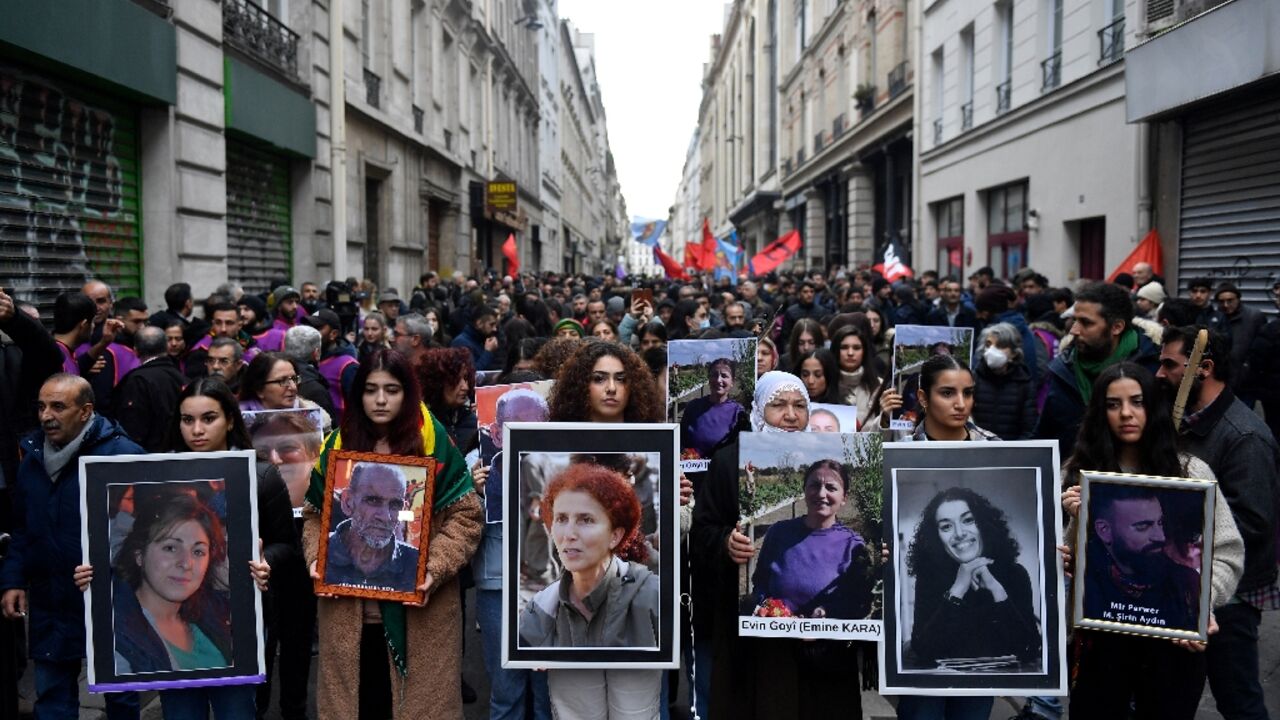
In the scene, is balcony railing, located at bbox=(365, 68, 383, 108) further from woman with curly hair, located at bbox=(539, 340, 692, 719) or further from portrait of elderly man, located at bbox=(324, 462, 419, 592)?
portrait of elderly man, located at bbox=(324, 462, 419, 592)

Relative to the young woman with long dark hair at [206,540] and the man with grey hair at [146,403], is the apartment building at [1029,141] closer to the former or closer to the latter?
the man with grey hair at [146,403]

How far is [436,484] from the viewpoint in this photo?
4.15m

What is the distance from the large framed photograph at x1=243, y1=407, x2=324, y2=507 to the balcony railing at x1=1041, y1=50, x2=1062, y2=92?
1527cm

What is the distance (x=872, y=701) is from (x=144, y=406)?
4267mm

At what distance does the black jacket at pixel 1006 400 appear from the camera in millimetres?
6844

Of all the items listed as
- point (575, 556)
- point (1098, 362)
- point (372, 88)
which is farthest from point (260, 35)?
point (575, 556)

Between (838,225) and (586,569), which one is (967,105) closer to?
(838,225)

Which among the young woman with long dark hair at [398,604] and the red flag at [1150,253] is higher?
the red flag at [1150,253]

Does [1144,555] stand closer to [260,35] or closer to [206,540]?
[206,540]

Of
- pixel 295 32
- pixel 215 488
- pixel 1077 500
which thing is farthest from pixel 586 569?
pixel 295 32

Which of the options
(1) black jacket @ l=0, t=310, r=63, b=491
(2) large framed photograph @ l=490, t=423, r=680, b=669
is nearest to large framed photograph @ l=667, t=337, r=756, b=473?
(2) large framed photograph @ l=490, t=423, r=680, b=669

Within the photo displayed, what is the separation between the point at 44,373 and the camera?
5.78m

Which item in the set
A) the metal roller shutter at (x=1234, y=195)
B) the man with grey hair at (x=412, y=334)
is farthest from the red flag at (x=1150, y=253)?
the man with grey hair at (x=412, y=334)

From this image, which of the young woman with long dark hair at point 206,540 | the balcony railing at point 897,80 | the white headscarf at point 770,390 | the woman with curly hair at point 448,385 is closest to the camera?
the young woman with long dark hair at point 206,540
